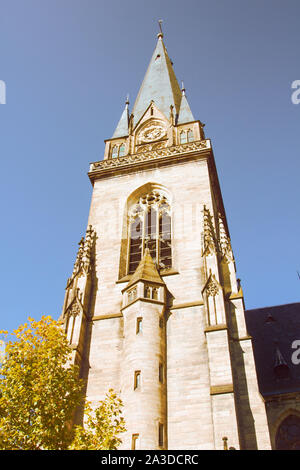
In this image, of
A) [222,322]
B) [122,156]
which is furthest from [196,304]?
[122,156]

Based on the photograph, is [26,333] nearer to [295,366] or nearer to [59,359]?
[59,359]

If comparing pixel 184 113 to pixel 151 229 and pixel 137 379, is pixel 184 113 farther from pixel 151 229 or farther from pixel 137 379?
pixel 137 379

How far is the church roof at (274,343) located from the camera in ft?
66.6

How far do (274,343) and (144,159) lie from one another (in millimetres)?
12438

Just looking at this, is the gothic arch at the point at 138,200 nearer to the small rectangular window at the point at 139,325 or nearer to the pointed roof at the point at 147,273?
the pointed roof at the point at 147,273

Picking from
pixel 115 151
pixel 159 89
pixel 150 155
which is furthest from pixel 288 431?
pixel 159 89

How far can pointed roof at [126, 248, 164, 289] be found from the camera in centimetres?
1947

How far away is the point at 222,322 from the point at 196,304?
1.79 meters

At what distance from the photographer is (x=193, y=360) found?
17219 millimetres

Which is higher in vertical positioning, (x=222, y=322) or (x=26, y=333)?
(x=222, y=322)

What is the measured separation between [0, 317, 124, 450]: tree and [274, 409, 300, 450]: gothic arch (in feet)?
25.4

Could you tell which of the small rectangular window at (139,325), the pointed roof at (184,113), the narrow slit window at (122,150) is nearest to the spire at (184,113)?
the pointed roof at (184,113)

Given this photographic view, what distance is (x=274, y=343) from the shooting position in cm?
2327

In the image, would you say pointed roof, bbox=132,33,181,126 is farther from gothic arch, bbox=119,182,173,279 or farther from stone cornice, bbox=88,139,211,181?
gothic arch, bbox=119,182,173,279
